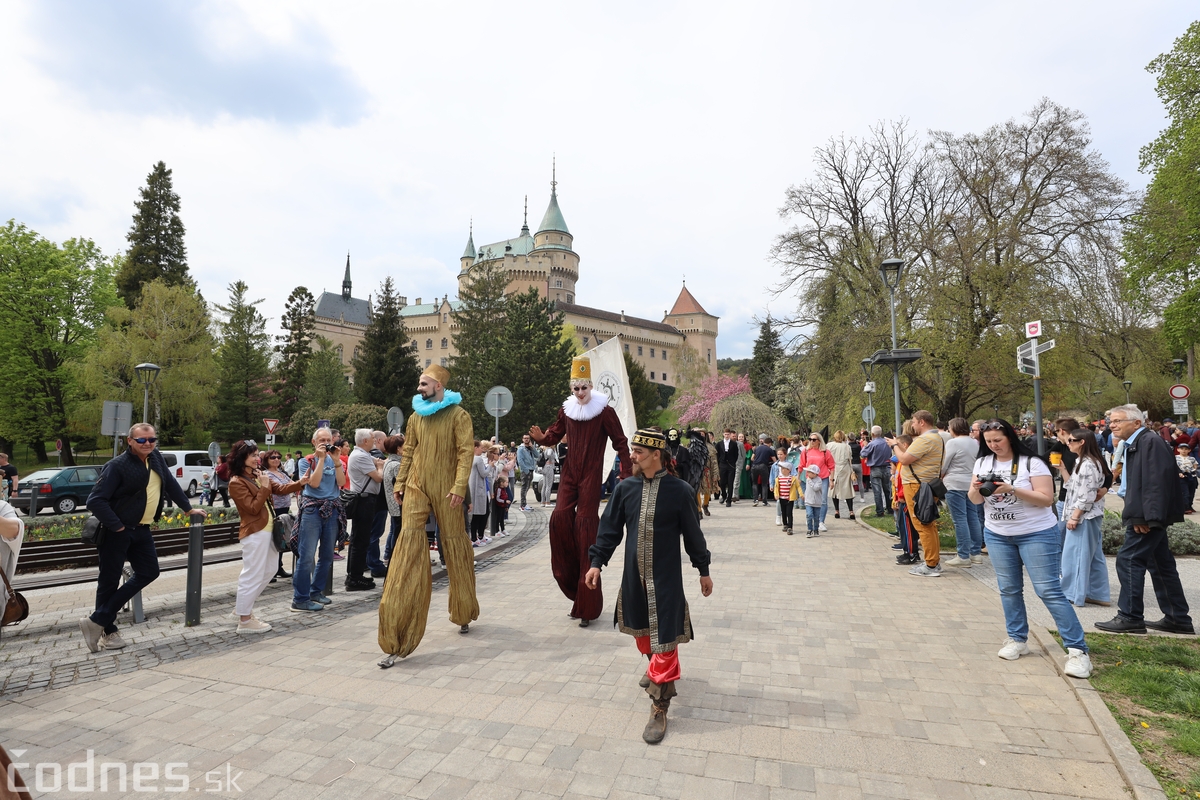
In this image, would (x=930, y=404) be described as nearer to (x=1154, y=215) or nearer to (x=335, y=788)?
(x=1154, y=215)

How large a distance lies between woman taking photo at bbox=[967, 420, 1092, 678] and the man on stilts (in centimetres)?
405

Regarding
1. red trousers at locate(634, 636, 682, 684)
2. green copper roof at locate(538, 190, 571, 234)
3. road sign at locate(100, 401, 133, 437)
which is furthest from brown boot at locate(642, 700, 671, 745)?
green copper roof at locate(538, 190, 571, 234)

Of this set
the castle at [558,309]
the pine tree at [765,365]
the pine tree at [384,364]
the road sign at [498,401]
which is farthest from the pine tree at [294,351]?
the road sign at [498,401]

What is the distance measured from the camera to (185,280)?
49.2 meters

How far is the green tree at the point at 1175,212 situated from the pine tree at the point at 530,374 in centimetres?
2749

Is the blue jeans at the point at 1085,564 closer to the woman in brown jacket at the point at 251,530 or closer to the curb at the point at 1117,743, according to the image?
the curb at the point at 1117,743

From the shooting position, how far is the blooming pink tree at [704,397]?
5506cm

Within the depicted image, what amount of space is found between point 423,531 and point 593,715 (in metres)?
2.12

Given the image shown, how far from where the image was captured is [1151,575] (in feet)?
17.7

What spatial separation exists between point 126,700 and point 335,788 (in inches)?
87.2

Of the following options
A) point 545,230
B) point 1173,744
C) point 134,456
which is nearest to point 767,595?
point 1173,744

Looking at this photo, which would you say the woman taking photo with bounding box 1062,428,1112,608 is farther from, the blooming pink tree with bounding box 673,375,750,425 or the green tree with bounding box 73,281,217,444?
the blooming pink tree with bounding box 673,375,750,425

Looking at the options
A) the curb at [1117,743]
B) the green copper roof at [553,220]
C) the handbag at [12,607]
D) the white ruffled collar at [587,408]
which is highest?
the green copper roof at [553,220]

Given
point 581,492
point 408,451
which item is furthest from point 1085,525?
point 408,451
